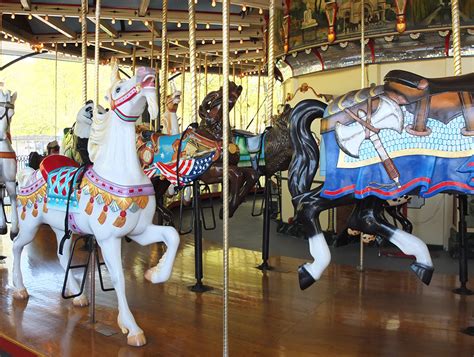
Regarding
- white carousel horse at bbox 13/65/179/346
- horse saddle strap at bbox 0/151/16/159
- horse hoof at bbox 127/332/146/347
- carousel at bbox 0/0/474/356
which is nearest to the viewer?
carousel at bbox 0/0/474/356

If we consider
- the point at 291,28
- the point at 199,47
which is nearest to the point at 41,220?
the point at 291,28

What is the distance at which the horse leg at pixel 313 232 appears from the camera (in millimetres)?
2486

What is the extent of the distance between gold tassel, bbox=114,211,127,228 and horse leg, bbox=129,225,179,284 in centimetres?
16

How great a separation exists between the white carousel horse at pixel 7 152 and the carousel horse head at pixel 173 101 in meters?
1.55

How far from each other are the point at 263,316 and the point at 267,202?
65.4 inches

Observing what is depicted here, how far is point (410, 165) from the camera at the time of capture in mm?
2355

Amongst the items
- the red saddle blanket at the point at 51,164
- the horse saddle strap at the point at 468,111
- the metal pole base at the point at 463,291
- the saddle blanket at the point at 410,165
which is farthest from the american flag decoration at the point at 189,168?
the metal pole base at the point at 463,291

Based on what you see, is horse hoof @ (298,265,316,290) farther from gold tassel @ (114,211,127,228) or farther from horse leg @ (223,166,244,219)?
horse leg @ (223,166,244,219)

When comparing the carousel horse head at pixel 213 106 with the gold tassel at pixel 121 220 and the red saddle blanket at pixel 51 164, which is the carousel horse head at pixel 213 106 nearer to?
the red saddle blanket at pixel 51 164

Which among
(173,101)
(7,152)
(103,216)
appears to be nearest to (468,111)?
(103,216)

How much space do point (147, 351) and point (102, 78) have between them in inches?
508

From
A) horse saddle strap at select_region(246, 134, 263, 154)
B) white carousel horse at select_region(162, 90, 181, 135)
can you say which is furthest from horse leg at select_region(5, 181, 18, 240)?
horse saddle strap at select_region(246, 134, 263, 154)

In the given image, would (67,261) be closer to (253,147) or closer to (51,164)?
(51,164)

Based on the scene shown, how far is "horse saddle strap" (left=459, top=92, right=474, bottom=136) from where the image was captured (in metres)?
2.27
